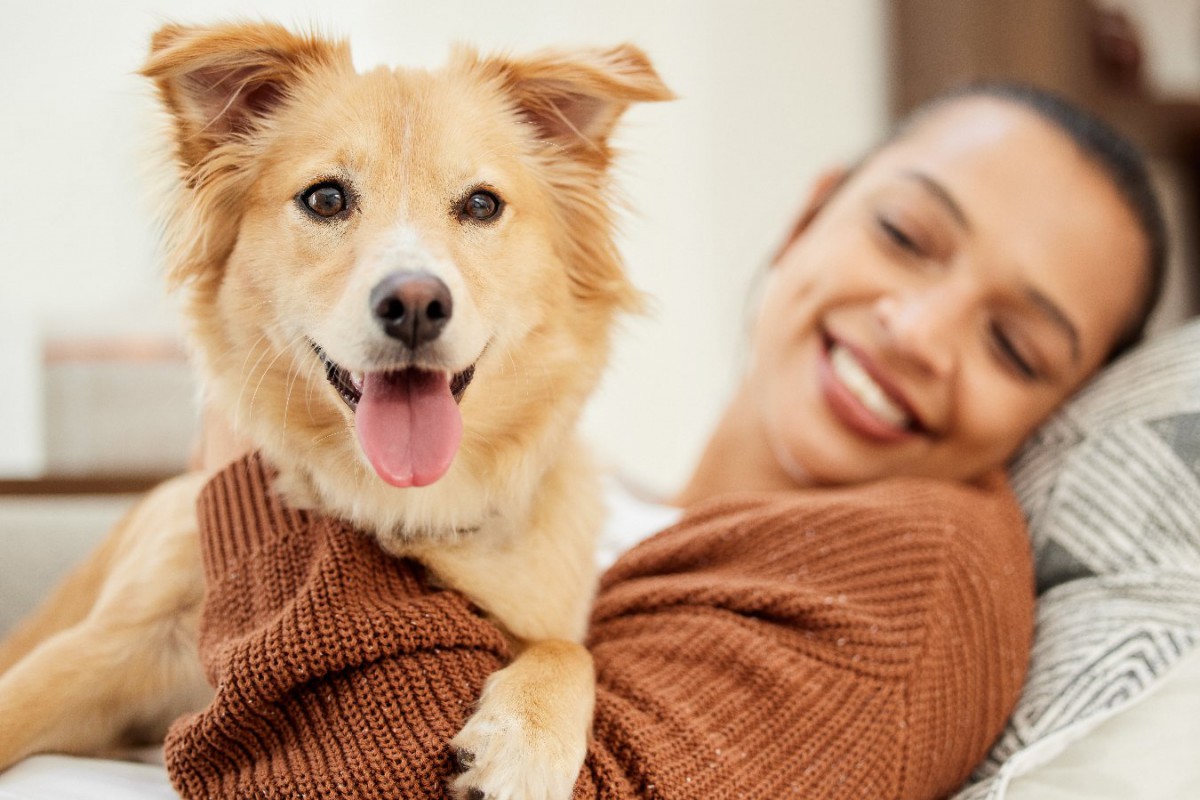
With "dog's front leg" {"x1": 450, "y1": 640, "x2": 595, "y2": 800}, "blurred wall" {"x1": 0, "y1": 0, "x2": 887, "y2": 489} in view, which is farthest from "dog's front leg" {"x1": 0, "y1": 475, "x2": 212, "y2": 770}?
"blurred wall" {"x1": 0, "y1": 0, "x2": 887, "y2": 489}

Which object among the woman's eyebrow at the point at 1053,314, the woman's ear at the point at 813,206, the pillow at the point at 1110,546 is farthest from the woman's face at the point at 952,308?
the woman's ear at the point at 813,206

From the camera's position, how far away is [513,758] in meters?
0.91

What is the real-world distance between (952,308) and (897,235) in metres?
0.18

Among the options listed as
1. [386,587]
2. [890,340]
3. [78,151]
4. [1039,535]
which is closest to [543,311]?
[386,587]

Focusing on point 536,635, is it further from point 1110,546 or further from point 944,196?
Answer: point 944,196

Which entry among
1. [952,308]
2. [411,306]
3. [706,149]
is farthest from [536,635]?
[706,149]

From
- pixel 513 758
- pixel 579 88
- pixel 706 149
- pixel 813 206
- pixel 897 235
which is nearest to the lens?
pixel 513 758

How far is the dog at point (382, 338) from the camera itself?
1.03 m

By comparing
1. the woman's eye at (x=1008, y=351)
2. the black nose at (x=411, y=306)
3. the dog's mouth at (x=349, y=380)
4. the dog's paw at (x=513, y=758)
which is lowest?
the dog's paw at (x=513, y=758)

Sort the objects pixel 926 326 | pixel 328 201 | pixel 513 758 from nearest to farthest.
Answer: pixel 513 758, pixel 328 201, pixel 926 326

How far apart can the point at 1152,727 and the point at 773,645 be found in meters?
0.51

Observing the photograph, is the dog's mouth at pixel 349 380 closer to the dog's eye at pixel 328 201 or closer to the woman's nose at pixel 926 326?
the dog's eye at pixel 328 201

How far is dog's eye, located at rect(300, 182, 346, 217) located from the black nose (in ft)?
0.61

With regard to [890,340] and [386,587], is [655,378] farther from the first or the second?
[386,587]
